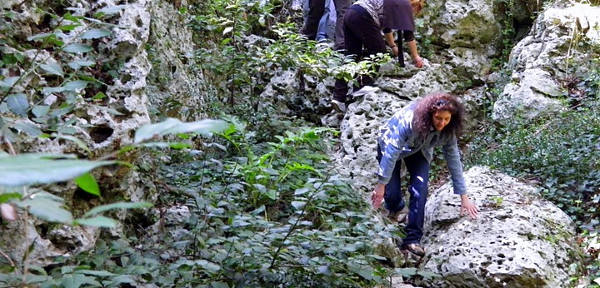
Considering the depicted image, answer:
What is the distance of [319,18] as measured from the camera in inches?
306

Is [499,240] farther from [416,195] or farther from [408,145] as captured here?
[408,145]

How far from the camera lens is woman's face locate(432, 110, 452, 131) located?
13.2 ft

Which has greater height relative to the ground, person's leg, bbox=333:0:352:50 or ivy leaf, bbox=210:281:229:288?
person's leg, bbox=333:0:352:50

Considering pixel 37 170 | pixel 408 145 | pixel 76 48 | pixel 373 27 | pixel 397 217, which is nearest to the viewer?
pixel 37 170

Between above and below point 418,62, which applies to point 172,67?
above

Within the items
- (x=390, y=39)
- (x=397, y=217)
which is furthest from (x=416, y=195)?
(x=390, y=39)

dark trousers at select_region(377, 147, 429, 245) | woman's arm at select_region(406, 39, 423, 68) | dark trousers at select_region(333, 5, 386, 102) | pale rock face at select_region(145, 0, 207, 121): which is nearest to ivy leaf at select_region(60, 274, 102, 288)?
pale rock face at select_region(145, 0, 207, 121)

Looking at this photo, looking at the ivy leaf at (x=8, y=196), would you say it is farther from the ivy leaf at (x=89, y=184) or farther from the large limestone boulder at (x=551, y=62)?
the large limestone boulder at (x=551, y=62)

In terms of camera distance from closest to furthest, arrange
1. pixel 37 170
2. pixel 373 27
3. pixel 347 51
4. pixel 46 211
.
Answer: pixel 37 170 → pixel 46 211 → pixel 373 27 → pixel 347 51

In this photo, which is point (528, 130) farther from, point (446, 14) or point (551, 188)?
point (446, 14)

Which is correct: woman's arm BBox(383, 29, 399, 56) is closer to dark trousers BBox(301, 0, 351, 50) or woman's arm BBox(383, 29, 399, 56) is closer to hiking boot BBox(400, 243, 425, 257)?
dark trousers BBox(301, 0, 351, 50)

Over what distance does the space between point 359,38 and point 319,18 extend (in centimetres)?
136

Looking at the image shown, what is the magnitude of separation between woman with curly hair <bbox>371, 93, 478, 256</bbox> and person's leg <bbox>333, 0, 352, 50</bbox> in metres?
A: 2.86

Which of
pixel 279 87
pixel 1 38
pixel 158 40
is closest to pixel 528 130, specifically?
pixel 279 87
